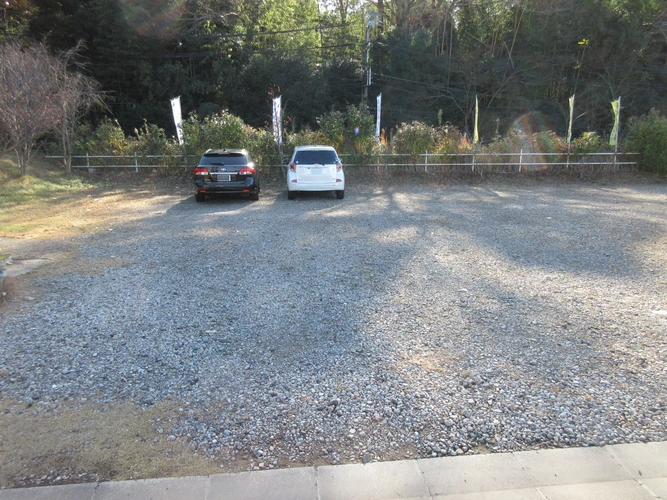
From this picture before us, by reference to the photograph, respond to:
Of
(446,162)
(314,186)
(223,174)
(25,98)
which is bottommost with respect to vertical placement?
(314,186)

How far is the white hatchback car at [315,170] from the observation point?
13.2 meters

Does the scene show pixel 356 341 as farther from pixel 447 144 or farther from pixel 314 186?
pixel 447 144

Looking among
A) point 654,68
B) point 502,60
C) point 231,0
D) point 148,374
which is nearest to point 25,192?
point 148,374

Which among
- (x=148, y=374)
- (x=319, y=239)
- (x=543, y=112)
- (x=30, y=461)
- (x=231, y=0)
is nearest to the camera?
(x=30, y=461)

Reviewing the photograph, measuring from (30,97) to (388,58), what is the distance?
24.1m

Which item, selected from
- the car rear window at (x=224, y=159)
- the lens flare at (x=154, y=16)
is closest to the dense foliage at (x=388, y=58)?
the lens flare at (x=154, y=16)

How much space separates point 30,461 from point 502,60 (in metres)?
35.1

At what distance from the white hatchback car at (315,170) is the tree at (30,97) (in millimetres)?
8106

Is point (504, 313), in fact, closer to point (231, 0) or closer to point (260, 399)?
point (260, 399)

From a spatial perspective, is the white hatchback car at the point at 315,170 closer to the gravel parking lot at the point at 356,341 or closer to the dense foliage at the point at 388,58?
the gravel parking lot at the point at 356,341

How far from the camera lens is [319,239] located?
8938 mm

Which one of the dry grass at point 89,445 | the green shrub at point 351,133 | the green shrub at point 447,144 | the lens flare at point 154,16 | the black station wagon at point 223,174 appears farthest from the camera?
the lens flare at point 154,16

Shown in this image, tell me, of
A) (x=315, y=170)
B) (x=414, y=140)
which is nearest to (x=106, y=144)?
(x=315, y=170)

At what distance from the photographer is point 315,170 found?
1319 centimetres
